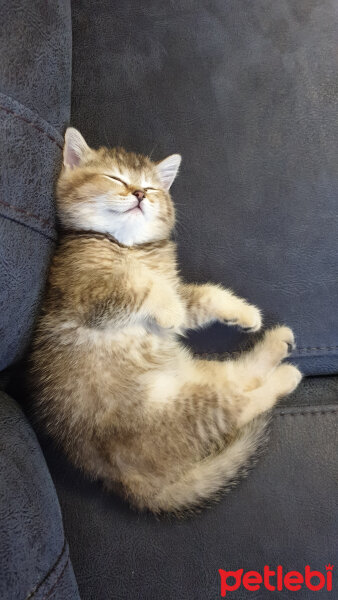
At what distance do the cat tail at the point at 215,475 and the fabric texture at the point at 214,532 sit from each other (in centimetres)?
2

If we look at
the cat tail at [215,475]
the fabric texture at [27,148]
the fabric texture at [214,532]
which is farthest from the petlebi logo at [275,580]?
the fabric texture at [27,148]

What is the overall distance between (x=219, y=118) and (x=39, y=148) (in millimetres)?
448

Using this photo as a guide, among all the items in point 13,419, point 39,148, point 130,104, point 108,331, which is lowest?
point 13,419

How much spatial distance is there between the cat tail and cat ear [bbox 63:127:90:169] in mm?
684

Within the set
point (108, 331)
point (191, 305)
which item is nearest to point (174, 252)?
point (191, 305)

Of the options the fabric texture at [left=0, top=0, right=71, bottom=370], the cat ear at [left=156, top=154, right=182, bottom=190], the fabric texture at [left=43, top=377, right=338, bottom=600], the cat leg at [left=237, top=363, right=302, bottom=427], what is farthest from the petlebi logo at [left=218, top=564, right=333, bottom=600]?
the cat ear at [left=156, top=154, right=182, bottom=190]

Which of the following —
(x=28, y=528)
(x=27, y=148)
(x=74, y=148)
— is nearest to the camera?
(x=28, y=528)

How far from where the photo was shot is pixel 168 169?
983mm

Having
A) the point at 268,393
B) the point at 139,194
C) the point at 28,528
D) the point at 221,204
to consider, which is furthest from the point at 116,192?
the point at 28,528

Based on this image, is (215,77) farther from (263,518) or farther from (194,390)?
(263,518)

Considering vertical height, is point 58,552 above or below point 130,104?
below

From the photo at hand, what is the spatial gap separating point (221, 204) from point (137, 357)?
1.30 feet

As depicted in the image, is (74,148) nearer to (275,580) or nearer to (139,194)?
(139,194)

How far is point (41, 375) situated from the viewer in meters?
0.87
